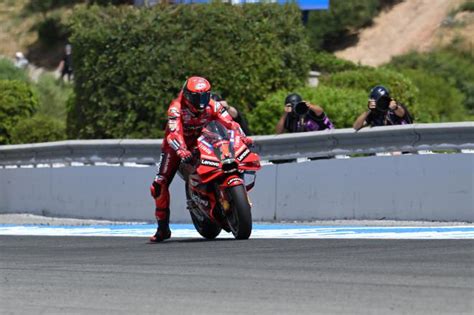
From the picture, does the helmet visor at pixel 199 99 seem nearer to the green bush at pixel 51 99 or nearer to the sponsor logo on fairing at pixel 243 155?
the sponsor logo on fairing at pixel 243 155

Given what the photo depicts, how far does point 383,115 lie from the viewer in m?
16.5

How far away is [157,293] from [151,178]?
34.9 feet

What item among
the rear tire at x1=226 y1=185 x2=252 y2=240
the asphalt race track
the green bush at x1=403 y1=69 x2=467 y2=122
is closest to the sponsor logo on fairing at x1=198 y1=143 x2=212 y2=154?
the rear tire at x1=226 y1=185 x2=252 y2=240

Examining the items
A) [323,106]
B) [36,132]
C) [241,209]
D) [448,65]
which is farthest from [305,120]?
[448,65]

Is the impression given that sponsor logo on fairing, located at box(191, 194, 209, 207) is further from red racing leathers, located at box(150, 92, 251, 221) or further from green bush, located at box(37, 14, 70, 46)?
green bush, located at box(37, 14, 70, 46)

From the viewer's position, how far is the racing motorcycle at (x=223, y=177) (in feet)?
41.1

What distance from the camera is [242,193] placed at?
12445mm

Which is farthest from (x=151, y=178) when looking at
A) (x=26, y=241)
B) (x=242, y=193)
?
(x=242, y=193)

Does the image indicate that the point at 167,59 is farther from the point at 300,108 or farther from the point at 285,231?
the point at 285,231

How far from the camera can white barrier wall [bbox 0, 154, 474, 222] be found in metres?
14.8

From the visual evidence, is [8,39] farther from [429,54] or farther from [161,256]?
[161,256]

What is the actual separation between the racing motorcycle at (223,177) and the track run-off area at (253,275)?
0.25 meters

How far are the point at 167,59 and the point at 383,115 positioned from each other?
8166 millimetres

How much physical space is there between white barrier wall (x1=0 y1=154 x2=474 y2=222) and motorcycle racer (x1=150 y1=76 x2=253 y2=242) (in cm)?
263
